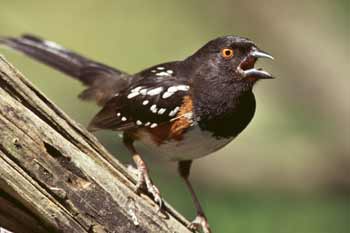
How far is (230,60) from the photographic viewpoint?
175 inches

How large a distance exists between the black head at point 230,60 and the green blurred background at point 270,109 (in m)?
2.91

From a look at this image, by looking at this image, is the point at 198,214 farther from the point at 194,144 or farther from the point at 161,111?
the point at 161,111

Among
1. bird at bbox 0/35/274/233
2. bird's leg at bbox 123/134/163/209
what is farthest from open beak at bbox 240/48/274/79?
bird's leg at bbox 123/134/163/209

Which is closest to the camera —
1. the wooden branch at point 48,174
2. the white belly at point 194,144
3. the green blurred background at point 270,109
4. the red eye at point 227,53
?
the wooden branch at point 48,174

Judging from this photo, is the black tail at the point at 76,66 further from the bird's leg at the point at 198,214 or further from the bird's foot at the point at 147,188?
the bird's foot at the point at 147,188

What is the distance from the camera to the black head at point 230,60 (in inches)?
171

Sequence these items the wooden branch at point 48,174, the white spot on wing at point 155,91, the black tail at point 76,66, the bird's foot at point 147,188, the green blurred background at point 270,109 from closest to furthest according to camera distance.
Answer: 1. the wooden branch at point 48,174
2. the bird's foot at point 147,188
3. the white spot on wing at point 155,91
4. the black tail at point 76,66
5. the green blurred background at point 270,109

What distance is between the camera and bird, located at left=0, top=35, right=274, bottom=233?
14.3 ft

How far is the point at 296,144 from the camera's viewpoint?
949 cm

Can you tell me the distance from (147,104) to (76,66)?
105 centimetres

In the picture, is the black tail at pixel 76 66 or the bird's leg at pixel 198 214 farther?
the black tail at pixel 76 66

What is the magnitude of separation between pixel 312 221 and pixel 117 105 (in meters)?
3.55

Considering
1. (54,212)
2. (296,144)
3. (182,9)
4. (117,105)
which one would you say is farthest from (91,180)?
(182,9)

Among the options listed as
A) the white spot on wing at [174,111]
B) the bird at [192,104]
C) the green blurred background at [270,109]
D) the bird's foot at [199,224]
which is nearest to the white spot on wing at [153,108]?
the bird at [192,104]
